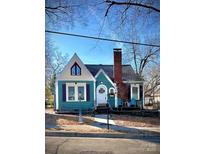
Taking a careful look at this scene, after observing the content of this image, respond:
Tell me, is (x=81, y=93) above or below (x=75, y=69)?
below

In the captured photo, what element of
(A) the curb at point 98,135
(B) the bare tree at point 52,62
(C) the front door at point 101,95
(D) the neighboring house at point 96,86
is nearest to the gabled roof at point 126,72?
(D) the neighboring house at point 96,86

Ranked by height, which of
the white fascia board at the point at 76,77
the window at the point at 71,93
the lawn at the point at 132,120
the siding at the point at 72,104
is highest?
the white fascia board at the point at 76,77

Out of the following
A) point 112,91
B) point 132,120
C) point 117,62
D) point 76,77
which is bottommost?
point 132,120

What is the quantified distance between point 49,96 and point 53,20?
23.4 inches

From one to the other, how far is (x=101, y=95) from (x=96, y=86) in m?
0.08

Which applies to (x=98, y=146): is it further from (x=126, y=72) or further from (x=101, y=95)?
(x=126, y=72)

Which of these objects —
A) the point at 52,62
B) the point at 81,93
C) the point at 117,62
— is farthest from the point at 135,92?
the point at 52,62

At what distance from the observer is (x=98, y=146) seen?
2547 mm

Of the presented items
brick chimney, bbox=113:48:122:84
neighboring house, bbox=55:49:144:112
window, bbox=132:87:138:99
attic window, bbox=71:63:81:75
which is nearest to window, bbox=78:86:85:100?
neighboring house, bbox=55:49:144:112

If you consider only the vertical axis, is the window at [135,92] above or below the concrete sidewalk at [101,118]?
above

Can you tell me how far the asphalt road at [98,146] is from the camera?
2.51 meters

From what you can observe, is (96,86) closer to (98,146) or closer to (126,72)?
(126,72)

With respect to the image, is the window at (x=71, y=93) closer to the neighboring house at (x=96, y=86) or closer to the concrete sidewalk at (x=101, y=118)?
the neighboring house at (x=96, y=86)
